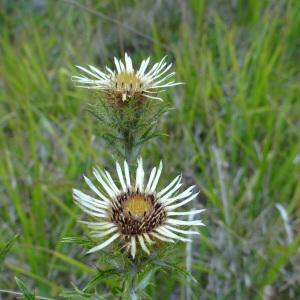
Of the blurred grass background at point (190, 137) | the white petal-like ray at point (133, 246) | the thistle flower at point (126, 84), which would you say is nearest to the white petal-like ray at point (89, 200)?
the white petal-like ray at point (133, 246)

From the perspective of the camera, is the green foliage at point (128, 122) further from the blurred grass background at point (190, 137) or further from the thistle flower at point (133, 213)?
the blurred grass background at point (190, 137)

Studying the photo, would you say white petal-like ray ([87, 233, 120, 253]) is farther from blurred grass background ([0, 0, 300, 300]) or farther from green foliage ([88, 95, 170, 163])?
blurred grass background ([0, 0, 300, 300])

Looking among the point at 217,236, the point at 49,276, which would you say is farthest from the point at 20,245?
the point at 217,236

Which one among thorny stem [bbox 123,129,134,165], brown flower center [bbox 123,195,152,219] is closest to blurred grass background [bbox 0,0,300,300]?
thorny stem [bbox 123,129,134,165]

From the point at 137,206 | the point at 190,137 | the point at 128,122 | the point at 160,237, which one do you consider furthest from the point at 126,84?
the point at 190,137

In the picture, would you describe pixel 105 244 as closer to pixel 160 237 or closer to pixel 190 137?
pixel 160 237

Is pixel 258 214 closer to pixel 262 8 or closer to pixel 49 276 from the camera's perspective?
pixel 49 276
